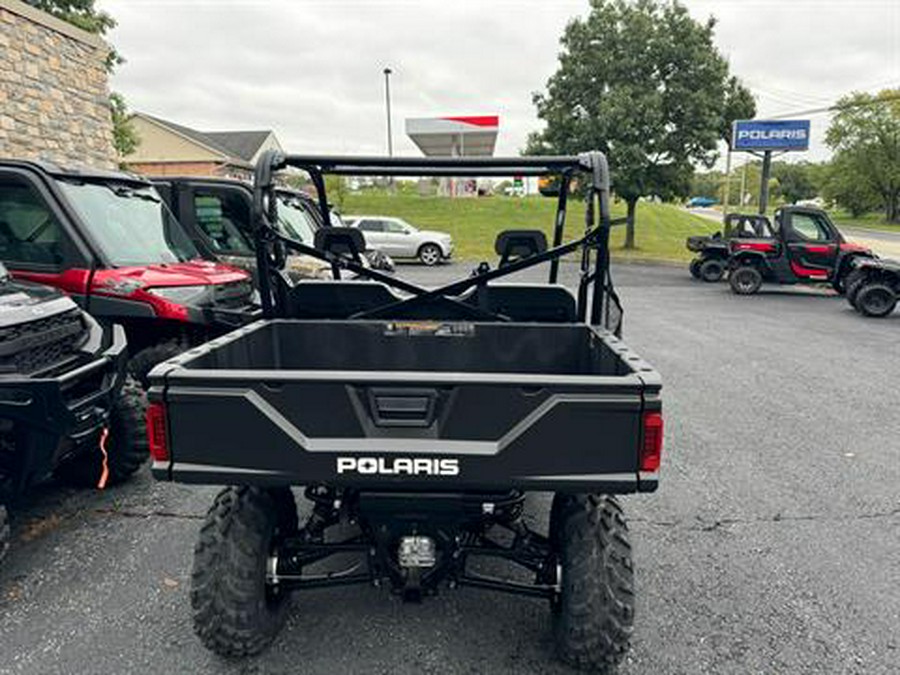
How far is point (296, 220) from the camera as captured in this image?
7.62 m

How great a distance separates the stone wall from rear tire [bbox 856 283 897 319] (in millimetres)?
13510

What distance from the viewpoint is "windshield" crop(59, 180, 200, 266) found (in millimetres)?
4188

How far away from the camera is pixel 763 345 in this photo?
8.48m

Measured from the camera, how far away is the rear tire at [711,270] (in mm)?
15594

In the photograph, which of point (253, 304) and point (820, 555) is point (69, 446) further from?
point (820, 555)

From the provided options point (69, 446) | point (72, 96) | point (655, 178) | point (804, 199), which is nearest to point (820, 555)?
point (69, 446)

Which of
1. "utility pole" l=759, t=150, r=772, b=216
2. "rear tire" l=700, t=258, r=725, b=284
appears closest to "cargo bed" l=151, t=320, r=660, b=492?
"rear tire" l=700, t=258, r=725, b=284

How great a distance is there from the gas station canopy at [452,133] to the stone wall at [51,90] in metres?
16.7

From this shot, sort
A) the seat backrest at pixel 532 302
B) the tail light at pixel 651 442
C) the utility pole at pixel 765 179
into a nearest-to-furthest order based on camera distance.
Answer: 1. the tail light at pixel 651 442
2. the seat backrest at pixel 532 302
3. the utility pole at pixel 765 179

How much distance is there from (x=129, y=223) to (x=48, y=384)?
226 cm

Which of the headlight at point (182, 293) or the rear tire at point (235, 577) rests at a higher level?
the headlight at point (182, 293)

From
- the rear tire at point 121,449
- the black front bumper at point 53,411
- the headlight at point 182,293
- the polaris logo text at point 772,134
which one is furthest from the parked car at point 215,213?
the polaris logo text at point 772,134

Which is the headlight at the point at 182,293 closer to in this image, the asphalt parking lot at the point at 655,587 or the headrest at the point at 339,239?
the asphalt parking lot at the point at 655,587

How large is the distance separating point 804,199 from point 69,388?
91.7 m
